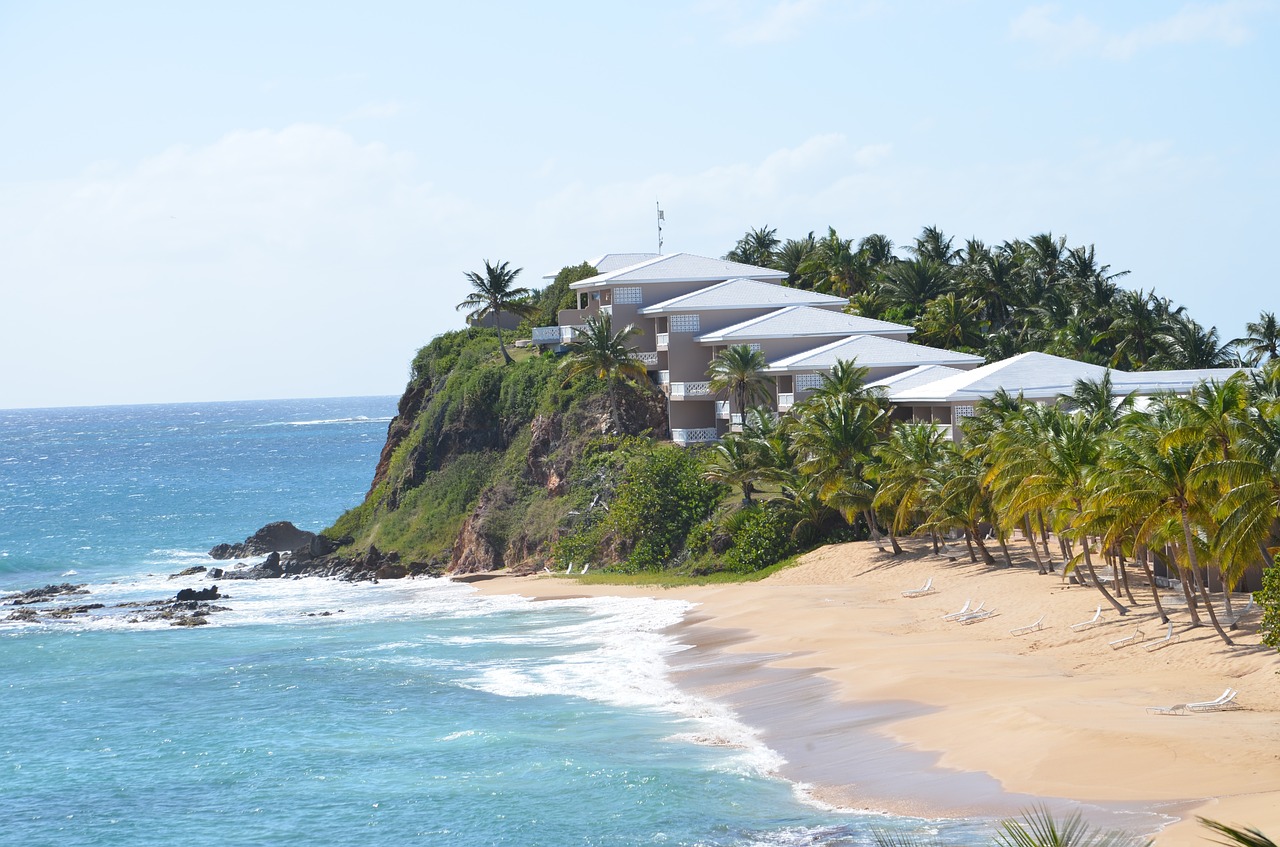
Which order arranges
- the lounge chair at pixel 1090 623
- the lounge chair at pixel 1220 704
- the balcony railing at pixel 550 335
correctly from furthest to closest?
1. the balcony railing at pixel 550 335
2. the lounge chair at pixel 1090 623
3. the lounge chair at pixel 1220 704

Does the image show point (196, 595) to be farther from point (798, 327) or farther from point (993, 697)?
point (993, 697)

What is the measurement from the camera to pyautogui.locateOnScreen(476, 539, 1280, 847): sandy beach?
21.8m

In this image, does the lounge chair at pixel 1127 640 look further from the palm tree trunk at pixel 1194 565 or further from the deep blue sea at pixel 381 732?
the deep blue sea at pixel 381 732

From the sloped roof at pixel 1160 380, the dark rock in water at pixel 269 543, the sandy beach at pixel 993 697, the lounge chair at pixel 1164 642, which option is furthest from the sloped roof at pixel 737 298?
the lounge chair at pixel 1164 642

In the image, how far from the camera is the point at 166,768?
1158 inches

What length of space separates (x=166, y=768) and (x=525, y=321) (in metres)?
54.5

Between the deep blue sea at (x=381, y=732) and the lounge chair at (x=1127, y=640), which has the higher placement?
the lounge chair at (x=1127, y=640)

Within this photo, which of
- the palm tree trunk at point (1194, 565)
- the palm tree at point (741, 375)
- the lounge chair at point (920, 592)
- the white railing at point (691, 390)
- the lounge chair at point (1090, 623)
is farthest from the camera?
the white railing at point (691, 390)

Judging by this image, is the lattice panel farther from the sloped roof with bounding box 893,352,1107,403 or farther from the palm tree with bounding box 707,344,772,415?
the sloped roof with bounding box 893,352,1107,403

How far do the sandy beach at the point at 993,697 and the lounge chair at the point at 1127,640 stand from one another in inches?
9.4

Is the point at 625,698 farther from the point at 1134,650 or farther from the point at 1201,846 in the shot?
the point at 1201,846

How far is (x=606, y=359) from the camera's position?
5891cm

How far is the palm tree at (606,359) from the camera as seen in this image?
5894 cm

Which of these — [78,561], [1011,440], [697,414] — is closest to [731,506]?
[697,414]
